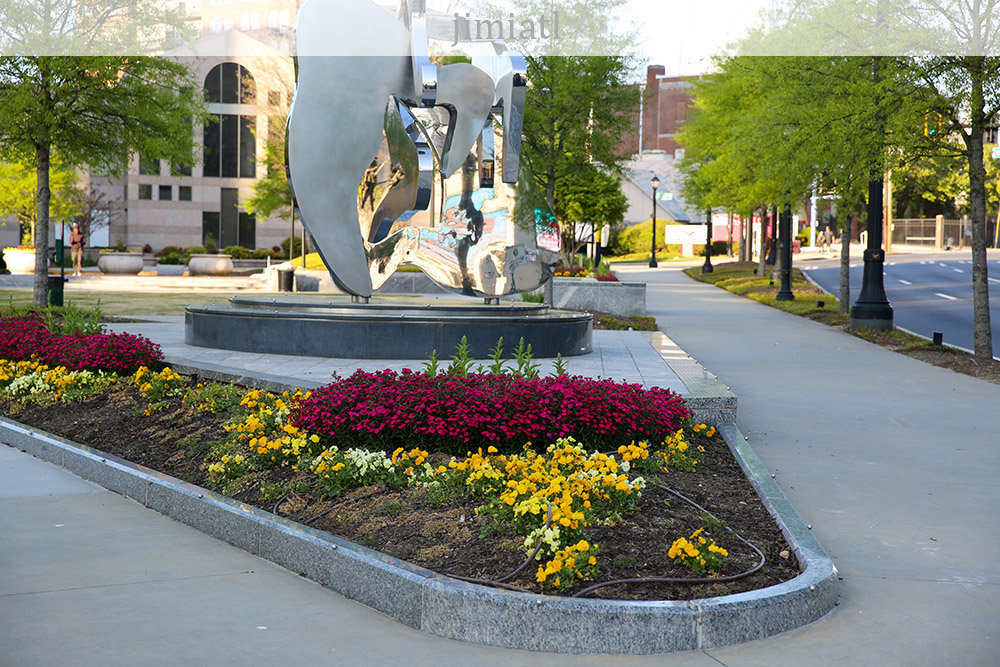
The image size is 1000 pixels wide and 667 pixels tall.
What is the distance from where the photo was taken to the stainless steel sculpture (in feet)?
42.3

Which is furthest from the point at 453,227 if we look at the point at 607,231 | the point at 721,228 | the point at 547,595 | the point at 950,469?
the point at 721,228

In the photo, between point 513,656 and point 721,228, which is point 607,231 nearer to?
point 721,228

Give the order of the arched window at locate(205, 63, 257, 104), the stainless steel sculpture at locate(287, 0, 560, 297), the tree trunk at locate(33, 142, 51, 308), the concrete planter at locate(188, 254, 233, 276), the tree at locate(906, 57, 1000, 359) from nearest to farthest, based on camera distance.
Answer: the stainless steel sculpture at locate(287, 0, 560, 297) < the tree at locate(906, 57, 1000, 359) < the tree trunk at locate(33, 142, 51, 308) < the concrete planter at locate(188, 254, 233, 276) < the arched window at locate(205, 63, 257, 104)

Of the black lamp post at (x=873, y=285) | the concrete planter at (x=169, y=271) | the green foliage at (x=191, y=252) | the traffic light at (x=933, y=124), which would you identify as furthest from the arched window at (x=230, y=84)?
the traffic light at (x=933, y=124)

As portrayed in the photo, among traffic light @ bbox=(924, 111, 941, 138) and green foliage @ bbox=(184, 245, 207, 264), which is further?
green foliage @ bbox=(184, 245, 207, 264)

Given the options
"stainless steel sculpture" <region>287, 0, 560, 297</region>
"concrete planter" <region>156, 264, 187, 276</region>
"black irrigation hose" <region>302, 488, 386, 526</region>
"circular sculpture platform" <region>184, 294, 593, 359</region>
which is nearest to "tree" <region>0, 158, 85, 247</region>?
"concrete planter" <region>156, 264, 187, 276</region>

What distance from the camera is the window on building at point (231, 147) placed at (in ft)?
193

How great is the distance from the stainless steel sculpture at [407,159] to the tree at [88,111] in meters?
7.75

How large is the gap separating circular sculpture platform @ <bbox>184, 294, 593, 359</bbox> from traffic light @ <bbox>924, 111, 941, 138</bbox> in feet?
22.4

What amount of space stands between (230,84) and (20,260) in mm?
21964

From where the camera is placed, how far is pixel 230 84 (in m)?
57.4

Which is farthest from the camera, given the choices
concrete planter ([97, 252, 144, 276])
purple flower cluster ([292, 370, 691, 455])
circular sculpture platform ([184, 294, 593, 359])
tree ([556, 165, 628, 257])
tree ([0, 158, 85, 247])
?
concrete planter ([97, 252, 144, 276])

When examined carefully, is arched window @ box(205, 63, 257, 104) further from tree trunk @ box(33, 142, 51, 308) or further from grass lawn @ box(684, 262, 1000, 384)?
tree trunk @ box(33, 142, 51, 308)

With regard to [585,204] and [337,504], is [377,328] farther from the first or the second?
[585,204]
